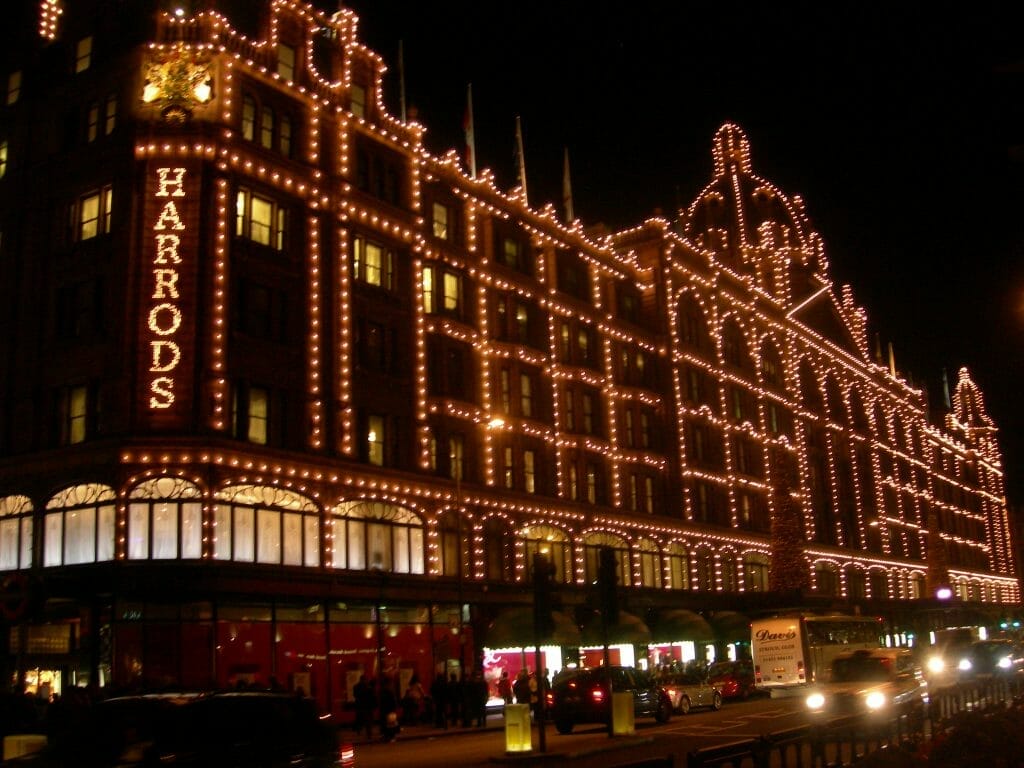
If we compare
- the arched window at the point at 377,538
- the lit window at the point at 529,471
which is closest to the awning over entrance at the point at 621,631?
the lit window at the point at 529,471

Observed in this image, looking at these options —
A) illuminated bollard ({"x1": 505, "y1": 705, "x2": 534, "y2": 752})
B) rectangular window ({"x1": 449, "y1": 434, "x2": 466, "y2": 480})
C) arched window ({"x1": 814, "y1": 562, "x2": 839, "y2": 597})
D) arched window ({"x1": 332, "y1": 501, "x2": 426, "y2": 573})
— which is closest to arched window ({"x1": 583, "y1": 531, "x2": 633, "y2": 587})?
rectangular window ({"x1": 449, "y1": 434, "x2": 466, "y2": 480})

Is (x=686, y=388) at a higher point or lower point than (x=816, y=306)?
lower

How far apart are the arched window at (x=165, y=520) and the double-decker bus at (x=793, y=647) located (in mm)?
25050

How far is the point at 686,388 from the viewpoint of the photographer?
69.1 metres

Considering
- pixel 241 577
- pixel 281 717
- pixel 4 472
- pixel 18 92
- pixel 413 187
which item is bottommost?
pixel 281 717

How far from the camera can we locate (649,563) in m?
62.0

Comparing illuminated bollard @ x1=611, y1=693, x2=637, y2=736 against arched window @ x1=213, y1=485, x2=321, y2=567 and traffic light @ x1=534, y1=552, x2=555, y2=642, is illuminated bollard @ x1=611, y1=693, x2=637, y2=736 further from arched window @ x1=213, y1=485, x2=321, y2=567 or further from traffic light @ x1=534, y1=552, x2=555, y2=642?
arched window @ x1=213, y1=485, x2=321, y2=567

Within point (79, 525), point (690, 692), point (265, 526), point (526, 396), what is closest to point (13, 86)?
point (79, 525)

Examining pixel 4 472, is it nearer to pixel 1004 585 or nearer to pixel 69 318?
pixel 69 318

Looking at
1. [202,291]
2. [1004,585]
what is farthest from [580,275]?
[1004,585]

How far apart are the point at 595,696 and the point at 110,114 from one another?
26.2m

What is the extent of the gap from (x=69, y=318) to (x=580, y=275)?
1119 inches

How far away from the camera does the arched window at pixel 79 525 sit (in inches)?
1476


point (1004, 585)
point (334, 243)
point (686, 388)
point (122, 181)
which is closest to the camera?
point (122, 181)
